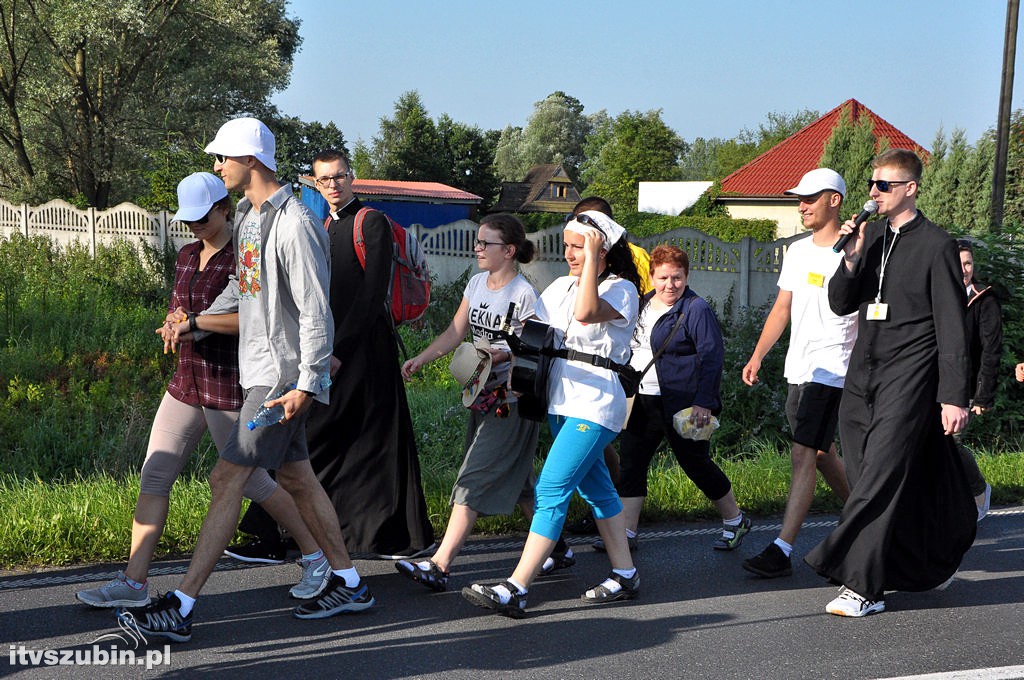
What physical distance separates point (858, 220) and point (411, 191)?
65.0 metres

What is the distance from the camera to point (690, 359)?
6.00 metres

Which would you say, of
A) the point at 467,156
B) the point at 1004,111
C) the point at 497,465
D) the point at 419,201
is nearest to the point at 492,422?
the point at 497,465

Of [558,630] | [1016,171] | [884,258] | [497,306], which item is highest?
[1016,171]

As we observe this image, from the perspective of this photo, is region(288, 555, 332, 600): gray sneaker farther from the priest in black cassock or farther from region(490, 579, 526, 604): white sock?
region(490, 579, 526, 604): white sock

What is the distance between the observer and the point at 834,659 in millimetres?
4336

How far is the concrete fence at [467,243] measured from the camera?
13.9 meters

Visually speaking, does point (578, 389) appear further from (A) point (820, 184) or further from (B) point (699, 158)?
A: (B) point (699, 158)

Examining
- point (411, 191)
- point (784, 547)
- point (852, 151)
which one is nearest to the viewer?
point (784, 547)

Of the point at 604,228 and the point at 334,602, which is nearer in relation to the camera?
the point at 334,602

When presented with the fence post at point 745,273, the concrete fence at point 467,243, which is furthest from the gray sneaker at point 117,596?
the fence post at point 745,273

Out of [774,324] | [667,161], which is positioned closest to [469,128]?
[667,161]

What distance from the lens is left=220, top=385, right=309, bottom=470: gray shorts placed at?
4391mm

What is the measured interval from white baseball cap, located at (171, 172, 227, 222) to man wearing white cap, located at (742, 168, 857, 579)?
2.89m

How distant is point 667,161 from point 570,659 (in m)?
82.7
